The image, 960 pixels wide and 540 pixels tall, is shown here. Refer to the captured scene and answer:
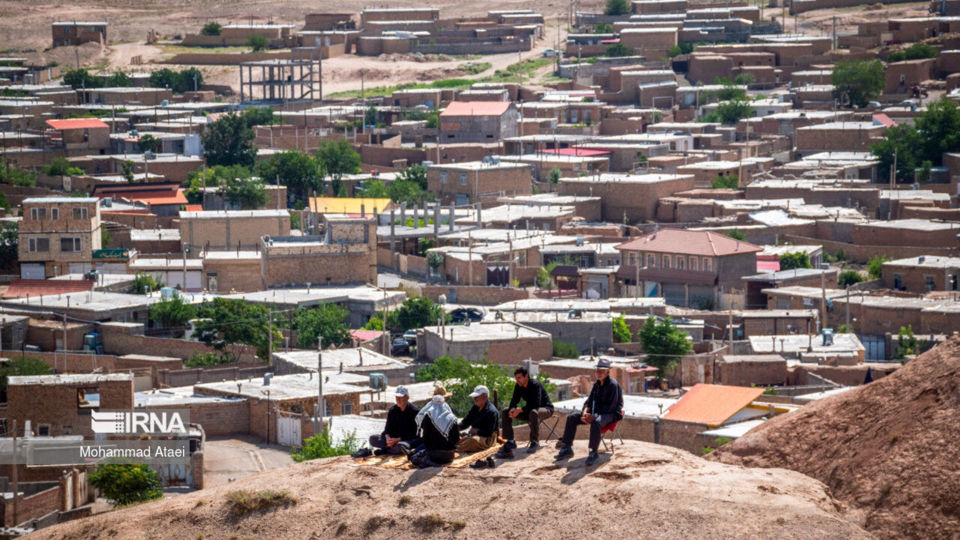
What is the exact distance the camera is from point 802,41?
69.6 metres

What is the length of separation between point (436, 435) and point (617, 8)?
71033 mm

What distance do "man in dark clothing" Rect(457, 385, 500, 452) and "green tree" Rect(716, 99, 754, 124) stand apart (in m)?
50.1

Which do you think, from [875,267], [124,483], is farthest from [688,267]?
[124,483]

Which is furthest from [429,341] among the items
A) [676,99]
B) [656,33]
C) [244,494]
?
[656,33]

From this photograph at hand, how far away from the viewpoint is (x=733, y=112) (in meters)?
59.8

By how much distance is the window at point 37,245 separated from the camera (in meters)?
38.0

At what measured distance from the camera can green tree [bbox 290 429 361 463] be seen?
20.6 metres

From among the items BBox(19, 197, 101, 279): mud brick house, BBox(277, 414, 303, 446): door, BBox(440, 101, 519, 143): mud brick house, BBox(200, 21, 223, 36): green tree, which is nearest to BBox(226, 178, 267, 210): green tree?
BBox(19, 197, 101, 279): mud brick house

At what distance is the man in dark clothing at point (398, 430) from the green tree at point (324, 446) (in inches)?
380

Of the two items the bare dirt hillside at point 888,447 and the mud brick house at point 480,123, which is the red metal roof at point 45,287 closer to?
the mud brick house at point 480,123

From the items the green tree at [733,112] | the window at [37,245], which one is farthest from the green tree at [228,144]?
the window at [37,245]

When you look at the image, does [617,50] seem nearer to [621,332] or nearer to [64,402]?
[621,332]

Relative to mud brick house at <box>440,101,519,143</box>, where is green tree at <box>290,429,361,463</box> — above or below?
below

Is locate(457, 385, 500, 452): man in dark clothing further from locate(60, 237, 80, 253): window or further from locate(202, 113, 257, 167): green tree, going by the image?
locate(202, 113, 257, 167): green tree
